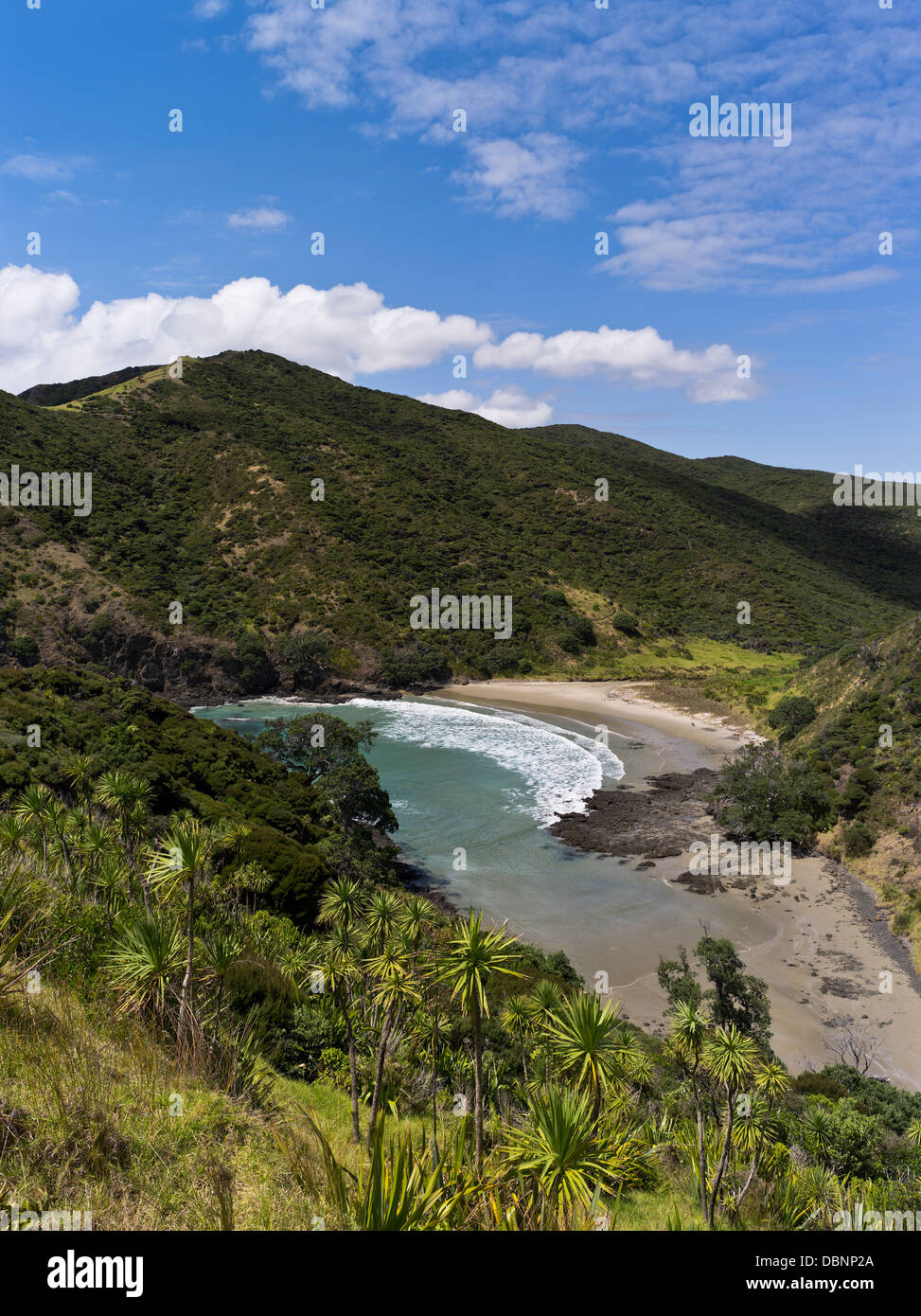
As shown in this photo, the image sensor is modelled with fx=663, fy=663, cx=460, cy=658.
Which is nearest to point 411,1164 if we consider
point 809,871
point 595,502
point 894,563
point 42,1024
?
point 42,1024

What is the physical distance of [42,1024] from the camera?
577 cm

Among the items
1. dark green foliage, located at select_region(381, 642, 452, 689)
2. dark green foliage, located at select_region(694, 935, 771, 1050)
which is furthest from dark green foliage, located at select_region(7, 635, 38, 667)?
dark green foliage, located at select_region(694, 935, 771, 1050)

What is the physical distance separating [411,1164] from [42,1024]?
3.72 meters

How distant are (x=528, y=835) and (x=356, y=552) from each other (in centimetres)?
5859

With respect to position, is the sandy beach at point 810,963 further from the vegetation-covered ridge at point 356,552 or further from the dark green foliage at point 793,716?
the vegetation-covered ridge at point 356,552

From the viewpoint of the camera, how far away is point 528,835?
33.6 meters

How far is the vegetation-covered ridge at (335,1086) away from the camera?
4.47 m

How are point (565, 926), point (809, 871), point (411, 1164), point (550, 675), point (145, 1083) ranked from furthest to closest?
point (550, 675) → point (809, 871) → point (565, 926) → point (145, 1083) → point (411, 1164)

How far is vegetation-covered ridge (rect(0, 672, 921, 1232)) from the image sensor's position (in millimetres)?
4473

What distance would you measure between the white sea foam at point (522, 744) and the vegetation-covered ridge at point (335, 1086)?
23.3m

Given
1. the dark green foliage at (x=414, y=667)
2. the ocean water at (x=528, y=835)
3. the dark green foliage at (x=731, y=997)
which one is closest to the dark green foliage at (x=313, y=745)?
the ocean water at (x=528, y=835)

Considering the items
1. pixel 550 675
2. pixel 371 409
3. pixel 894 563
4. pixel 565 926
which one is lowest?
pixel 565 926

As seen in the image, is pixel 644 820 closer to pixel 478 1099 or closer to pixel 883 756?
pixel 883 756

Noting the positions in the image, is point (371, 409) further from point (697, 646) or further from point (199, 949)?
point (199, 949)
